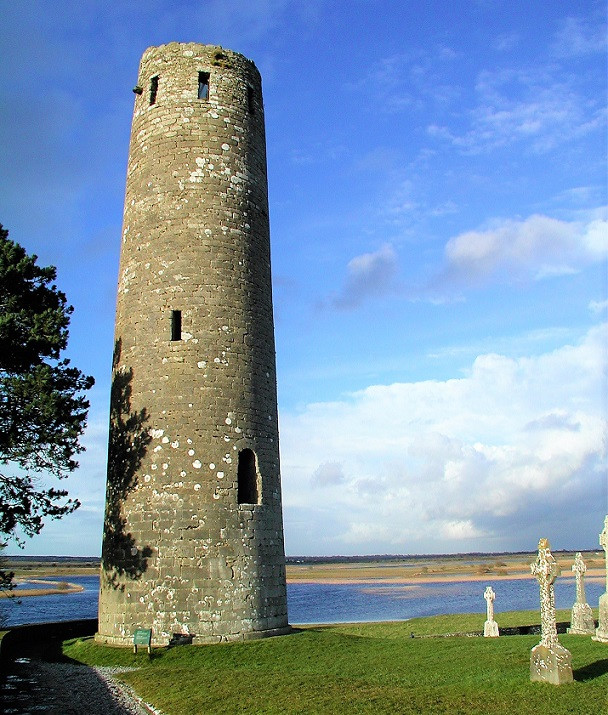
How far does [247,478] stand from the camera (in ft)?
53.8

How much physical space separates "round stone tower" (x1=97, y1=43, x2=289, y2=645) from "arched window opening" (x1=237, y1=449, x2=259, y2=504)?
28mm

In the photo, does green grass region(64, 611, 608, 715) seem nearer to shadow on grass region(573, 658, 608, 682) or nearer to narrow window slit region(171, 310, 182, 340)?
shadow on grass region(573, 658, 608, 682)

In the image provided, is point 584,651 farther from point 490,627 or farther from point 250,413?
point 250,413

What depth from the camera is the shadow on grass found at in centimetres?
1108

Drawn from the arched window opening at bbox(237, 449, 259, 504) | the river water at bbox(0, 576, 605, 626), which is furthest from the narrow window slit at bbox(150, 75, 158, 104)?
the river water at bbox(0, 576, 605, 626)

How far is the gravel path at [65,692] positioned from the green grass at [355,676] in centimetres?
37

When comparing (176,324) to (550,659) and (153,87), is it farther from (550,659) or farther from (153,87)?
(550,659)

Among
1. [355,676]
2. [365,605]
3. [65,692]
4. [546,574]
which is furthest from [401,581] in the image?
[65,692]

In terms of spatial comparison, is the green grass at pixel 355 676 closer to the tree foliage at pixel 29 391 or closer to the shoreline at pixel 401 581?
the tree foliage at pixel 29 391

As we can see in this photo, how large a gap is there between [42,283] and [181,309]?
3204 millimetres

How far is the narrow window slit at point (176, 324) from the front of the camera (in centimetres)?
1648

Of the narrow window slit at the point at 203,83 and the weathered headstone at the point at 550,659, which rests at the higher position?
the narrow window slit at the point at 203,83

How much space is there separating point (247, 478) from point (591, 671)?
829 cm

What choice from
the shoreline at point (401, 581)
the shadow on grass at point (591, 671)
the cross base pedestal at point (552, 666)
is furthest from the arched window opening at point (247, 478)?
the shoreline at point (401, 581)
